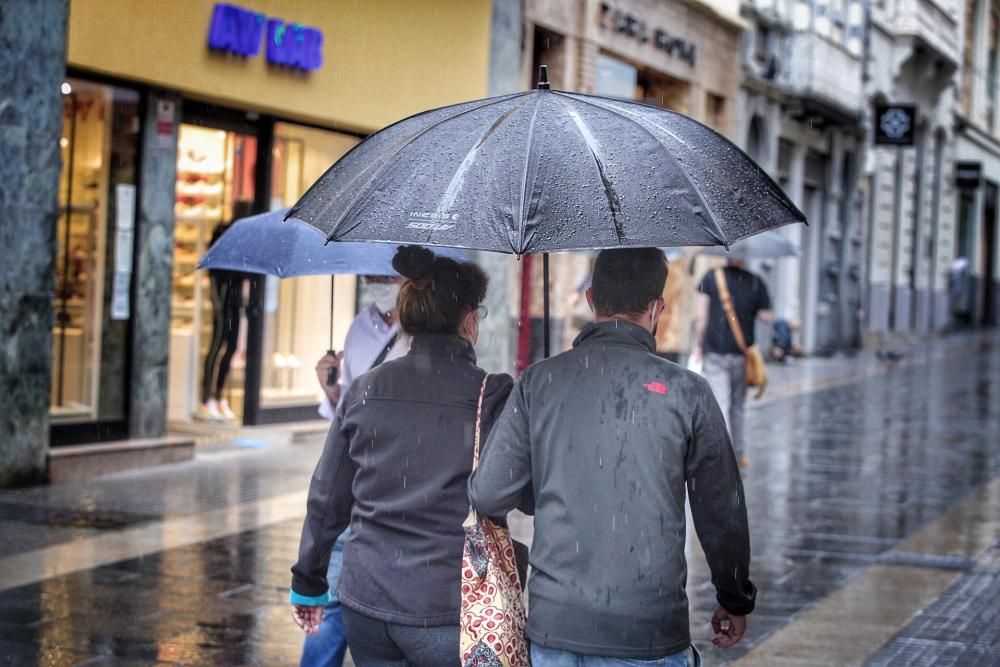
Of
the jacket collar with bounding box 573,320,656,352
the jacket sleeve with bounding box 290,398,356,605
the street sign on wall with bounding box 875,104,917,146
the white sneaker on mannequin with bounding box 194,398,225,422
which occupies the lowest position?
the white sneaker on mannequin with bounding box 194,398,225,422

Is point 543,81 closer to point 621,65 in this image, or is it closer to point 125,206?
point 125,206

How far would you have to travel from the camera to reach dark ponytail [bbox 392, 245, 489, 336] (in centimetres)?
393

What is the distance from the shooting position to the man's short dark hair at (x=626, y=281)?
3.53m

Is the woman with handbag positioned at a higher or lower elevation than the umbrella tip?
lower

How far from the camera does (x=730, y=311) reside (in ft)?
39.3

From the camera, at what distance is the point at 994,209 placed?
5259 centimetres

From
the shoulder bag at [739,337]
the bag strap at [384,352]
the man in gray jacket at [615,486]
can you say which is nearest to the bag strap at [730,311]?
the shoulder bag at [739,337]

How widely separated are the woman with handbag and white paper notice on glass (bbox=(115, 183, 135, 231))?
8.23m

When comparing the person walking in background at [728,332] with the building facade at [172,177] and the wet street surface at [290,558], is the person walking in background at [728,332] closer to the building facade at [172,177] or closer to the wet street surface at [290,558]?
the wet street surface at [290,558]

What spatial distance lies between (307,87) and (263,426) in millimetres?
3068

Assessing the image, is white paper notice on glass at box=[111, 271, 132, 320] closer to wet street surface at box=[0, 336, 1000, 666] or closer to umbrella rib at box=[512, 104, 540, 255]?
wet street surface at box=[0, 336, 1000, 666]

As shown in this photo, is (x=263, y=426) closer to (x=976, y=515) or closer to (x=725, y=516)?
(x=976, y=515)

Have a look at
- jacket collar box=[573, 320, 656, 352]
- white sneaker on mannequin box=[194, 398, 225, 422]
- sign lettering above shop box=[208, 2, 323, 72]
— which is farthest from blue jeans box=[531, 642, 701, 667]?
white sneaker on mannequin box=[194, 398, 225, 422]

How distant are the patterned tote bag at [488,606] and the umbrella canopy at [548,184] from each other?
67cm
